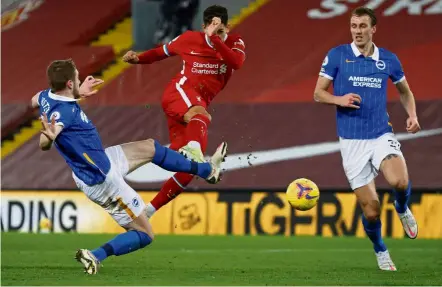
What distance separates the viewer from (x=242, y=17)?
19547 millimetres

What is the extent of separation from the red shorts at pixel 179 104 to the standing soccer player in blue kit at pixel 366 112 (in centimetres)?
169

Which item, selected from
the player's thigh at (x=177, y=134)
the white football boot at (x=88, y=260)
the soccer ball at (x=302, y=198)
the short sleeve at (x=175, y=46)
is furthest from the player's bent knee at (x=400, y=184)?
the short sleeve at (x=175, y=46)

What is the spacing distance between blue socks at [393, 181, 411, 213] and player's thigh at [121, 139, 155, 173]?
2.16 m

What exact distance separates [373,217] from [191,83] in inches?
98.4

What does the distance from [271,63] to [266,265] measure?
26.7 feet

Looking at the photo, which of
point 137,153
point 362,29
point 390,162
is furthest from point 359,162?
point 137,153

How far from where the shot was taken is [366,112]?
971 centimetres

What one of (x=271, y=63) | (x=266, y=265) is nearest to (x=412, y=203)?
(x=271, y=63)

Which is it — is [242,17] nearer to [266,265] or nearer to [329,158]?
[329,158]

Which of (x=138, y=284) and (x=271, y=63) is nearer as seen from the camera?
(x=138, y=284)

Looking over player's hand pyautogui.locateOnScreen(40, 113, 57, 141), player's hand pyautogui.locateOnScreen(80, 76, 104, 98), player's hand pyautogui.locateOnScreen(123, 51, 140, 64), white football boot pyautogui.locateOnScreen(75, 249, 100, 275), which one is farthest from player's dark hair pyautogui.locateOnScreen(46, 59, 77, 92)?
player's hand pyautogui.locateOnScreen(123, 51, 140, 64)

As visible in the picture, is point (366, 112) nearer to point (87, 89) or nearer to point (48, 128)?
point (87, 89)

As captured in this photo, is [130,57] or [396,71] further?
[130,57]

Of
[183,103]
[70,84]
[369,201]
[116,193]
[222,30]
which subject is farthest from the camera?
[183,103]
